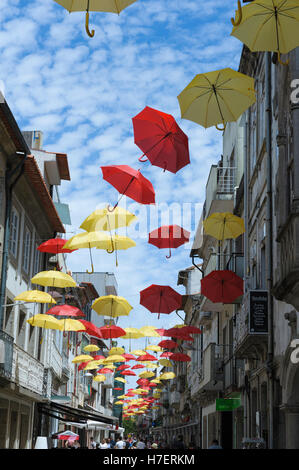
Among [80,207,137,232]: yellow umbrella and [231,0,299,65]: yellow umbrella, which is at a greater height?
[231,0,299,65]: yellow umbrella

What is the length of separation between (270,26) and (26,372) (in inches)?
687

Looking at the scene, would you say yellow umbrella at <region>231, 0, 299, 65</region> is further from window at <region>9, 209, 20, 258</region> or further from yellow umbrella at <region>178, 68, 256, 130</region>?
window at <region>9, 209, 20, 258</region>

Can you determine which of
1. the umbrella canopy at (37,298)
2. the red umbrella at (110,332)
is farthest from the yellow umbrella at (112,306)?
the umbrella canopy at (37,298)

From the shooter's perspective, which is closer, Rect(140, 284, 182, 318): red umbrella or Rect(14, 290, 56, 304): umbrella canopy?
Rect(14, 290, 56, 304): umbrella canopy

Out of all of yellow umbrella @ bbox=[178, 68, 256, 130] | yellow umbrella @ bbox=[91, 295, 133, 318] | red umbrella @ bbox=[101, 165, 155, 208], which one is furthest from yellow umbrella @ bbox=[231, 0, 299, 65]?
yellow umbrella @ bbox=[91, 295, 133, 318]

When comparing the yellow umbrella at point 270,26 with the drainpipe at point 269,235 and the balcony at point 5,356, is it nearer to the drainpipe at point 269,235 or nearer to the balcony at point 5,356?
the drainpipe at point 269,235

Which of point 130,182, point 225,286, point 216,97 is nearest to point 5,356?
point 225,286

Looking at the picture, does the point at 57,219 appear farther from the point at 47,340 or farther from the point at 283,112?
the point at 283,112

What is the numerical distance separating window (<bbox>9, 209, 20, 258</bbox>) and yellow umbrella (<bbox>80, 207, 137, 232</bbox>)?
302 inches

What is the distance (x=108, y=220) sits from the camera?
59.0ft

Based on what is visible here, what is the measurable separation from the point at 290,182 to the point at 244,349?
5.91m

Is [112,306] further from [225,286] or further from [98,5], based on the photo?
[98,5]

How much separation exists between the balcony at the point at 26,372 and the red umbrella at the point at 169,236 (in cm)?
627

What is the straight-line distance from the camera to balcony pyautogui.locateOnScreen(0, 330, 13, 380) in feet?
70.9
